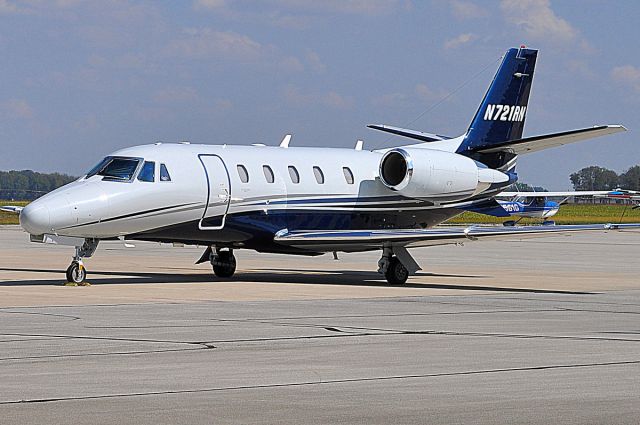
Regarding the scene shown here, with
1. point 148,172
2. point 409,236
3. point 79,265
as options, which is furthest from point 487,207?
point 79,265

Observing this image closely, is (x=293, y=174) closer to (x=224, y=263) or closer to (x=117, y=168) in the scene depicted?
(x=224, y=263)

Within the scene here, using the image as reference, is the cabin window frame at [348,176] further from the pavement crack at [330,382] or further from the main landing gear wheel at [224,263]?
the pavement crack at [330,382]

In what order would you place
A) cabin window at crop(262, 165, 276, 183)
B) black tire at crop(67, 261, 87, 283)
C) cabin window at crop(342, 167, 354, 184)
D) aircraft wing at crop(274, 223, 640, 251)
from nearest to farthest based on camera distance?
black tire at crop(67, 261, 87, 283), aircraft wing at crop(274, 223, 640, 251), cabin window at crop(262, 165, 276, 183), cabin window at crop(342, 167, 354, 184)

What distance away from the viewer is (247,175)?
2694 cm

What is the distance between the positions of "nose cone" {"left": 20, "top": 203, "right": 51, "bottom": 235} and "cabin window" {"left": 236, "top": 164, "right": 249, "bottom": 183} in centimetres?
486

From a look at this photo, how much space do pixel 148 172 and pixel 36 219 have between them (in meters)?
2.96

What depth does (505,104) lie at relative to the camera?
32.4m

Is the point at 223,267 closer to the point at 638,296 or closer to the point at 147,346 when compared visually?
the point at 638,296

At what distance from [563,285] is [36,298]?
1269 cm

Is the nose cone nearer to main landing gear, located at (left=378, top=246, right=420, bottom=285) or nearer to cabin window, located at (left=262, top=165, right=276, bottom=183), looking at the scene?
cabin window, located at (left=262, top=165, right=276, bottom=183)

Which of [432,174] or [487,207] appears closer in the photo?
[432,174]

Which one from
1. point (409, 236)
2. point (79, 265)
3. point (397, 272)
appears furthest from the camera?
point (397, 272)

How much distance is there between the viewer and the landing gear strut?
28.9 m

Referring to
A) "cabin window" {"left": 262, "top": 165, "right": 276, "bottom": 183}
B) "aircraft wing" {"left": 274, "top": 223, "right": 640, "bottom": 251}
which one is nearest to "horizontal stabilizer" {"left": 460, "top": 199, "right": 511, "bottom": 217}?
"aircraft wing" {"left": 274, "top": 223, "right": 640, "bottom": 251}
